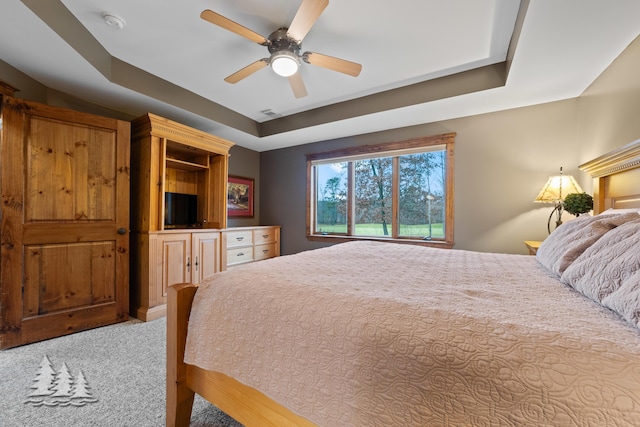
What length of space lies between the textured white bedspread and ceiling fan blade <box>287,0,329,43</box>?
160 centimetres

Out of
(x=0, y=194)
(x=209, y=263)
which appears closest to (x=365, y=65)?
(x=209, y=263)

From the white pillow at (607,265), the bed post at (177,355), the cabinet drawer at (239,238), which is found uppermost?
the white pillow at (607,265)

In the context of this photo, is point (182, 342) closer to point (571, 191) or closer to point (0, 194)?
point (0, 194)

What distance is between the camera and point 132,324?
101 inches

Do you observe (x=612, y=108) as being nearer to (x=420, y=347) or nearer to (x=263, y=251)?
(x=420, y=347)

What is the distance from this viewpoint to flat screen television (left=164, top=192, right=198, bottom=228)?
322 centimetres

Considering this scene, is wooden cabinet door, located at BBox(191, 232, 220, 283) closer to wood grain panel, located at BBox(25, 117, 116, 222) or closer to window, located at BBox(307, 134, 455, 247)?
wood grain panel, located at BBox(25, 117, 116, 222)

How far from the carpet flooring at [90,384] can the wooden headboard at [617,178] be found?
2.85 metres

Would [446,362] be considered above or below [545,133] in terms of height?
below

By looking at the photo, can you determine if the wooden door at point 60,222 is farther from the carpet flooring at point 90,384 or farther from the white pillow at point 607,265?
the white pillow at point 607,265

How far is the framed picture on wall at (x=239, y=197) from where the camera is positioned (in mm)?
4383

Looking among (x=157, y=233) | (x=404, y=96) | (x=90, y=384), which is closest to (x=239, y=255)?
(x=157, y=233)

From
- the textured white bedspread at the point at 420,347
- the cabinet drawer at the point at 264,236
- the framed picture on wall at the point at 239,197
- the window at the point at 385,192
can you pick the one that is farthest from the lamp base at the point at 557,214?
the framed picture on wall at the point at 239,197

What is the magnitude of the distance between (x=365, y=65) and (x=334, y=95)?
67 cm
